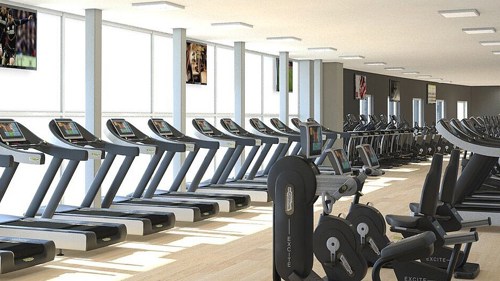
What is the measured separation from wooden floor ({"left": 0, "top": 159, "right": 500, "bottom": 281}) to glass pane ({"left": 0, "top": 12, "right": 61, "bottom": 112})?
7.04ft

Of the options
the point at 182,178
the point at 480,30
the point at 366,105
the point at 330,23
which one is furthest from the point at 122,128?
the point at 366,105

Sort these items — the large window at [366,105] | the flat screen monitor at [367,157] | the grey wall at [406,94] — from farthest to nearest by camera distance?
the large window at [366,105] → the grey wall at [406,94] → the flat screen monitor at [367,157]

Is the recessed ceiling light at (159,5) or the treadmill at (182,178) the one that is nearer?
the recessed ceiling light at (159,5)

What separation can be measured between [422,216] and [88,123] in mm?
4727

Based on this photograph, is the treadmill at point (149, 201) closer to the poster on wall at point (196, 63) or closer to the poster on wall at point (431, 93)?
the poster on wall at point (196, 63)

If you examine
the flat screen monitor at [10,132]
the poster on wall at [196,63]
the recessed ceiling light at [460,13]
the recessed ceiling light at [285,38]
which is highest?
the recessed ceiling light at [285,38]

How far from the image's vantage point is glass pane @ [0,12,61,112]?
7.96 metres

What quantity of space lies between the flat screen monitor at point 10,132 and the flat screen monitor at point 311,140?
297 cm

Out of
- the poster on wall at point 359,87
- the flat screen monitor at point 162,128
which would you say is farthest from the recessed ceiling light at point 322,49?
the poster on wall at point 359,87

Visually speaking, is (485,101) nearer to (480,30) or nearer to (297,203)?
(480,30)

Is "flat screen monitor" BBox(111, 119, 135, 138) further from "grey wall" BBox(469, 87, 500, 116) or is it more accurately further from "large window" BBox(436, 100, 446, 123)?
"grey wall" BBox(469, 87, 500, 116)

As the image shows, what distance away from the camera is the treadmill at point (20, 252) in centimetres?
503

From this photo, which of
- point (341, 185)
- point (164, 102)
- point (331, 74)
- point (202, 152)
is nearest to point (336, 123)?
point (331, 74)

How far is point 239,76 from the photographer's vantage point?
37.8 ft
